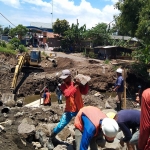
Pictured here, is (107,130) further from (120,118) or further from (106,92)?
(106,92)

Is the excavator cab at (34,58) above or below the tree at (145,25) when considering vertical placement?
below

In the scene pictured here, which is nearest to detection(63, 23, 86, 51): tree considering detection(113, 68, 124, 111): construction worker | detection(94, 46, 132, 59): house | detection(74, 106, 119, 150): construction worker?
detection(94, 46, 132, 59): house

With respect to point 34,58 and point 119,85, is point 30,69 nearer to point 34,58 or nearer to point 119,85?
point 34,58

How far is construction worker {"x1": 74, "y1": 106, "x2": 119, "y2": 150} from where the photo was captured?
145 inches

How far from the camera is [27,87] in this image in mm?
18656

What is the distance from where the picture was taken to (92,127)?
12.8 ft

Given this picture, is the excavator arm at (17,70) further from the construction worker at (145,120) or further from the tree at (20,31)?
the tree at (20,31)

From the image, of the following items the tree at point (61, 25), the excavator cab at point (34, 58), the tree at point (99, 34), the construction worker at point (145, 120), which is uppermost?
the tree at point (61, 25)

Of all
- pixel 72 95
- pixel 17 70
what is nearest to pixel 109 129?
pixel 72 95

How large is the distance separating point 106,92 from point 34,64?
6.44m

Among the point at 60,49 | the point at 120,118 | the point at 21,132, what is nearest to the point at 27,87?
the point at 21,132

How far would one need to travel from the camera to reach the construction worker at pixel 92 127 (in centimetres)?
367

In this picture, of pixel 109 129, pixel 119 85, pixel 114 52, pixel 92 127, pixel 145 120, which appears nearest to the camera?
pixel 145 120

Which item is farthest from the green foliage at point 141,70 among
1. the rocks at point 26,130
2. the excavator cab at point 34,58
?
the rocks at point 26,130
